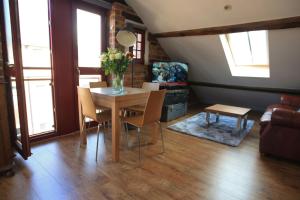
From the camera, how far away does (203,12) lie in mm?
3334

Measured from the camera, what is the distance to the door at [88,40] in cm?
306

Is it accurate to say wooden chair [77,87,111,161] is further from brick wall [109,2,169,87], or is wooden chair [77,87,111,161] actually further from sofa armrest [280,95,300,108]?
sofa armrest [280,95,300,108]

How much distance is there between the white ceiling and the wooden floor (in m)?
2.11

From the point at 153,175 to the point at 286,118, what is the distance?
1.73 m

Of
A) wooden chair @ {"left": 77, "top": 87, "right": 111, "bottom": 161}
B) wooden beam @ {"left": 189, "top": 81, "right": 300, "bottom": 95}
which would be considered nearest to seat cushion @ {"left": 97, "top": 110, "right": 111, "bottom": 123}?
wooden chair @ {"left": 77, "top": 87, "right": 111, "bottom": 161}

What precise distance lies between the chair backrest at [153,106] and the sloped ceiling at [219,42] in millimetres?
1952

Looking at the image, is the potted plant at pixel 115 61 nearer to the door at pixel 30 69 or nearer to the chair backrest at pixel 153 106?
the chair backrest at pixel 153 106

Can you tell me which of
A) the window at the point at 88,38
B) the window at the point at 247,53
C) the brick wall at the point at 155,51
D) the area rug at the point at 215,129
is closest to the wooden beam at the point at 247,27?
the window at the point at 247,53

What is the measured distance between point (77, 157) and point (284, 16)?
141 inches

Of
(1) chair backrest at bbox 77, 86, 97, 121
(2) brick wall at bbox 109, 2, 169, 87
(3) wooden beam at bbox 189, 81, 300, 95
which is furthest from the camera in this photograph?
(3) wooden beam at bbox 189, 81, 300, 95

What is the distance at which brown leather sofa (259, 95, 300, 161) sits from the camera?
2246 millimetres

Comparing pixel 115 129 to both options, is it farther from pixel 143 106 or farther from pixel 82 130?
pixel 143 106

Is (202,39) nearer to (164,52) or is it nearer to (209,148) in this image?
(164,52)

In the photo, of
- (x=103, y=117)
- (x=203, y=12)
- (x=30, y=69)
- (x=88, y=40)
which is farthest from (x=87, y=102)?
(x=203, y=12)
